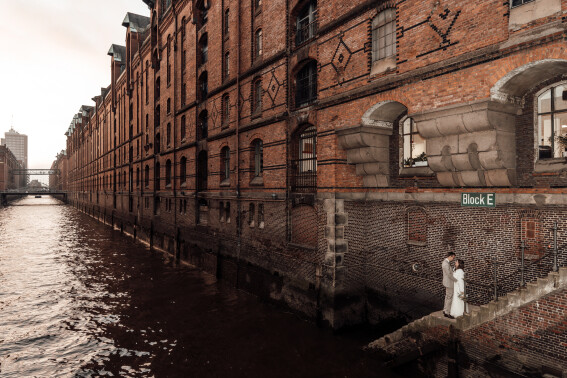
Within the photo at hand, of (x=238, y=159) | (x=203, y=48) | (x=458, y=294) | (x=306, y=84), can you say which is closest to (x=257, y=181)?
(x=238, y=159)

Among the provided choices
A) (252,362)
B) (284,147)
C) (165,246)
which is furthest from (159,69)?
(252,362)

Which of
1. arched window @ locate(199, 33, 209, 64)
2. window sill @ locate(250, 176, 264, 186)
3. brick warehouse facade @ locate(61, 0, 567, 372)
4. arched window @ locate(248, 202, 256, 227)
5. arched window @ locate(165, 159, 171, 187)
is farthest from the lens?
arched window @ locate(165, 159, 171, 187)

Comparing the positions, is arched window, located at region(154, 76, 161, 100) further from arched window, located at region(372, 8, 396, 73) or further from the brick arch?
the brick arch

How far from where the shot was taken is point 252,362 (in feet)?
28.3

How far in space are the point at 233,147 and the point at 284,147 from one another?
13.5 feet

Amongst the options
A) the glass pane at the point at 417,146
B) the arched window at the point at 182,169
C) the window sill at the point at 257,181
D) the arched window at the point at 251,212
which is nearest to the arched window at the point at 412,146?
the glass pane at the point at 417,146

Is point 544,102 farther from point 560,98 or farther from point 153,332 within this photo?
point 153,332

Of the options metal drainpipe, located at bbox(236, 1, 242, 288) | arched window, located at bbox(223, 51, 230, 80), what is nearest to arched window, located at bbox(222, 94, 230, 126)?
arched window, located at bbox(223, 51, 230, 80)

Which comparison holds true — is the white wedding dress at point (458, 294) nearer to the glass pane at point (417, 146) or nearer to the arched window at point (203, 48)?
the glass pane at point (417, 146)

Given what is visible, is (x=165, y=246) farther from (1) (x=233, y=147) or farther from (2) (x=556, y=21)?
(2) (x=556, y=21)

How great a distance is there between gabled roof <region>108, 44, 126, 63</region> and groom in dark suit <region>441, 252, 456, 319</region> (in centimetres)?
4229

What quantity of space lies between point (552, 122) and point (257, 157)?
10073mm

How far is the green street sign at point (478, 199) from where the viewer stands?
7.25 m

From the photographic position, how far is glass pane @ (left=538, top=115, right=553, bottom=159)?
6.79 metres
